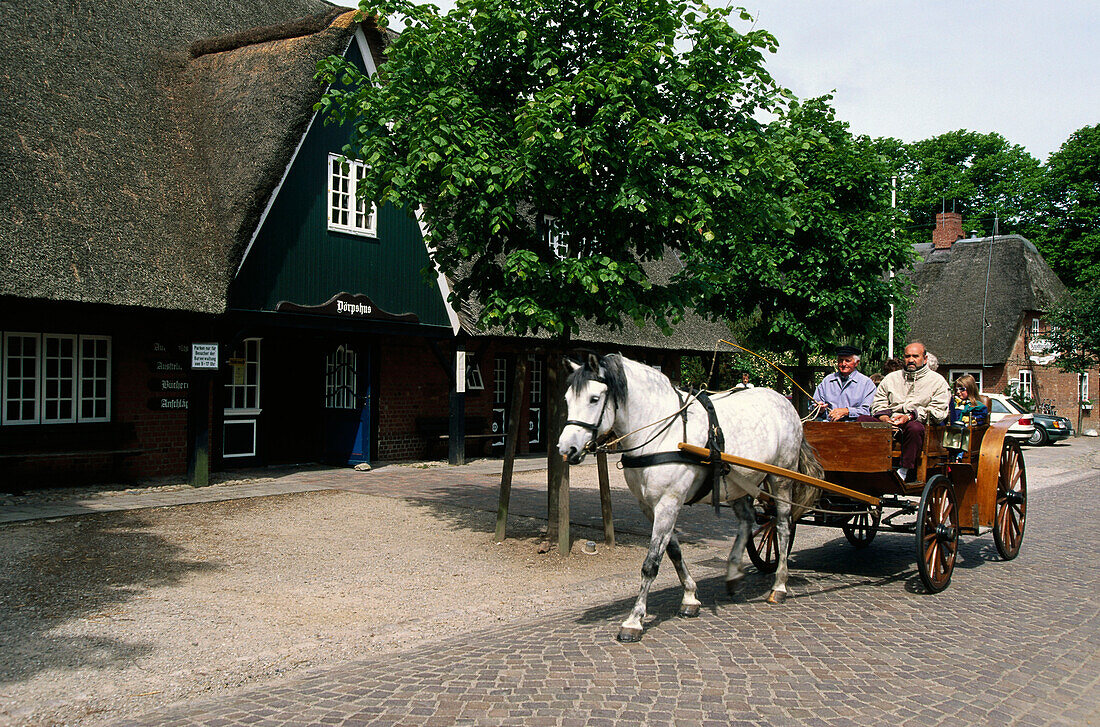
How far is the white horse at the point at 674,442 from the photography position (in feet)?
19.8

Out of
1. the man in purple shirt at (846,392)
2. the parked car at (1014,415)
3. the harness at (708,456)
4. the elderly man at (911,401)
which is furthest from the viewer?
the parked car at (1014,415)

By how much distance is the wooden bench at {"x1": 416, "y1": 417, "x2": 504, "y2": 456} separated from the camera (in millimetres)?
17969

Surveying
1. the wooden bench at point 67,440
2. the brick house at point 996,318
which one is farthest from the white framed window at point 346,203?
the brick house at point 996,318

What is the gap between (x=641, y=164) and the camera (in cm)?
775

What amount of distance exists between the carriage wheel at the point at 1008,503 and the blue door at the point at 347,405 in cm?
1129

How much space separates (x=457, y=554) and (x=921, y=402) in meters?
4.81

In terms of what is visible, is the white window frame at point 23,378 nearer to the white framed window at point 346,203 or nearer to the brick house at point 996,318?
the white framed window at point 346,203

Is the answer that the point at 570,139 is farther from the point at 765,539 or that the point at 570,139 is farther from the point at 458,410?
the point at 458,410

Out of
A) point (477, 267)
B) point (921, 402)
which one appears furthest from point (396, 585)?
point (921, 402)

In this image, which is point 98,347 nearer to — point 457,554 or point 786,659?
point 457,554

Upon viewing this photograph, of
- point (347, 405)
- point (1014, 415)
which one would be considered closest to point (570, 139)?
point (347, 405)

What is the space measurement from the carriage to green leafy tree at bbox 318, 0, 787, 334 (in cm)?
216

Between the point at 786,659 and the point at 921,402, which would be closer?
the point at 786,659

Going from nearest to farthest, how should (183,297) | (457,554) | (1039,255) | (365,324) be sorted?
(457,554), (183,297), (365,324), (1039,255)
